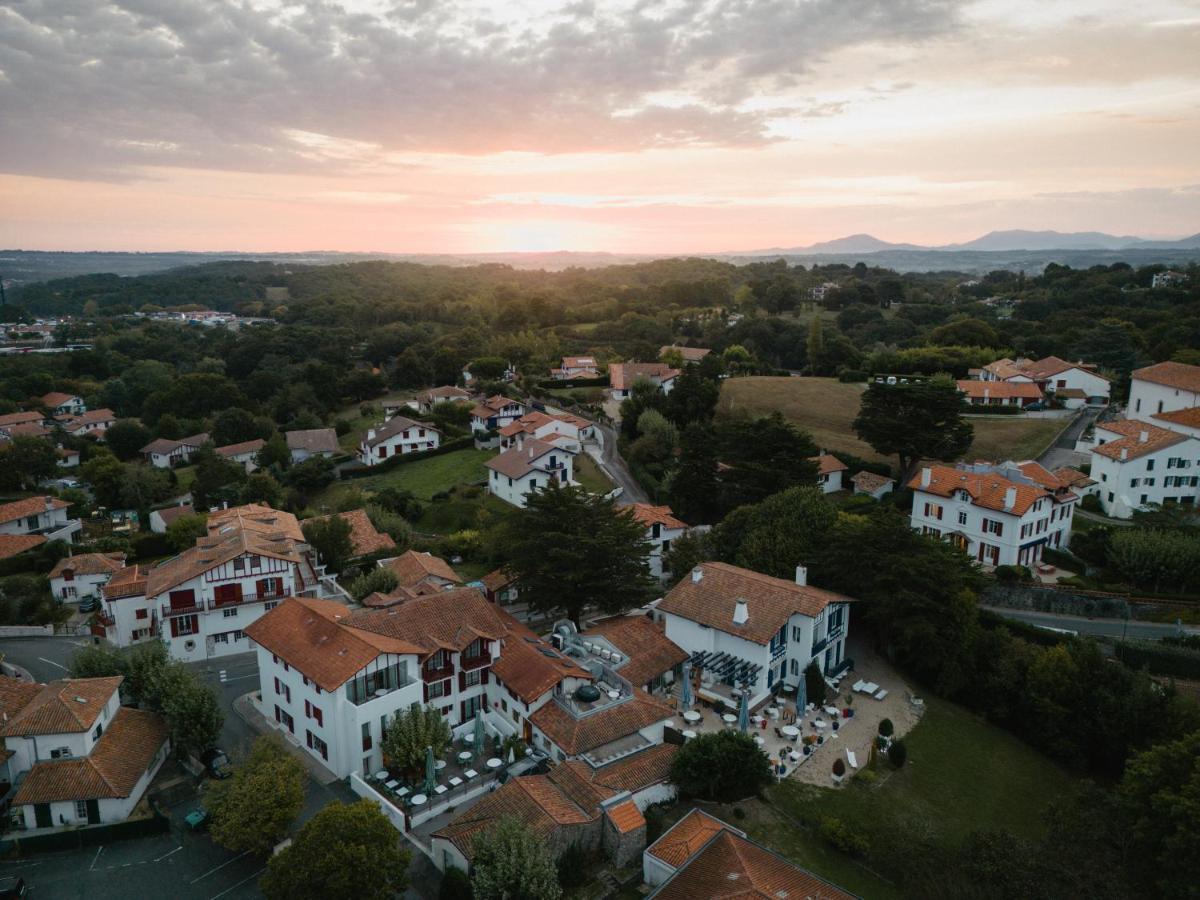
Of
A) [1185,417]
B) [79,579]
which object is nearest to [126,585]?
[79,579]

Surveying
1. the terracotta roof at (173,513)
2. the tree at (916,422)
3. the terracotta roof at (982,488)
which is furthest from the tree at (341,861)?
the terracotta roof at (173,513)

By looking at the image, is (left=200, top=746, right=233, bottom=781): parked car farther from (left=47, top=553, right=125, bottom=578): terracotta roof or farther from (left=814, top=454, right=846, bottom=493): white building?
(left=814, top=454, right=846, bottom=493): white building

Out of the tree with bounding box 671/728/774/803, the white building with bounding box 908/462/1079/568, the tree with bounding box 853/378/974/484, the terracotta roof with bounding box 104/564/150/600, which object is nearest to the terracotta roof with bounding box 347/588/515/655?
the tree with bounding box 671/728/774/803

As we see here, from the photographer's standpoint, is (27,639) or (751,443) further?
(751,443)

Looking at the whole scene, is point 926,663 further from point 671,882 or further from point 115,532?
point 115,532

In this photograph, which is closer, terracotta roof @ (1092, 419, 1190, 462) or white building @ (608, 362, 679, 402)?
terracotta roof @ (1092, 419, 1190, 462)

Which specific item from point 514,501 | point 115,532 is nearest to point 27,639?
point 115,532
